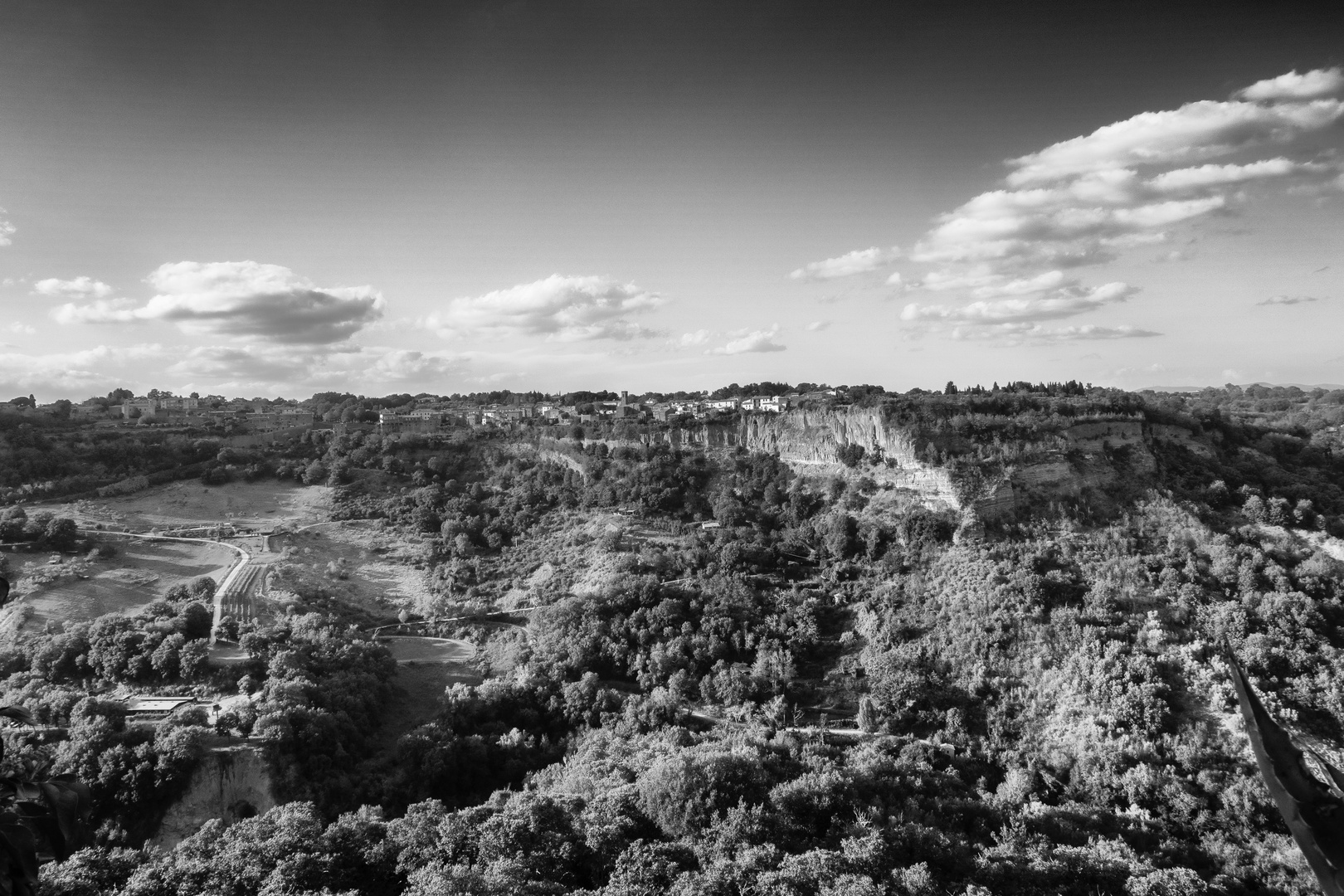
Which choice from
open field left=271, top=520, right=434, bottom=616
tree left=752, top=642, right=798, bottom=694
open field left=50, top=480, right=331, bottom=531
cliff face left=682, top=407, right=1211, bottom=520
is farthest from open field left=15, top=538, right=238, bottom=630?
cliff face left=682, top=407, right=1211, bottom=520

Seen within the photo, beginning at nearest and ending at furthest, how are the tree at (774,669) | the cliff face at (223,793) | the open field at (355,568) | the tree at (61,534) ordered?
1. the cliff face at (223,793)
2. the tree at (774,669)
3. the tree at (61,534)
4. the open field at (355,568)

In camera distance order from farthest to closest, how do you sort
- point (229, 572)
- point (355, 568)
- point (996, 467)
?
point (355, 568) → point (996, 467) → point (229, 572)

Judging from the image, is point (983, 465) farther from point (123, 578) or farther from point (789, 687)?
point (123, 578)

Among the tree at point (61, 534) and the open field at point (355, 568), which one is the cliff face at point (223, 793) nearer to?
the open field at point (355, 568)

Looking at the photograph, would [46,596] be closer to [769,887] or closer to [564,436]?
[564,436]

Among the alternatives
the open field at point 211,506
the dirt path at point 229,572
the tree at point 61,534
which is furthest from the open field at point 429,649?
the tree at point 61,534

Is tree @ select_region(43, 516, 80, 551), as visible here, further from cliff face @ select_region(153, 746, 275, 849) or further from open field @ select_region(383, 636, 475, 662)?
cliff face @ select_region(153, 746, 275, 849)

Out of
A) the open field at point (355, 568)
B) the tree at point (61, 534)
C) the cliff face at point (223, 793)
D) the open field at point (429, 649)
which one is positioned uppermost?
the tree at point (61, 534)

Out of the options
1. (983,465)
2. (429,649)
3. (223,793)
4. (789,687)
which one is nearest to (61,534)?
(429,649)
